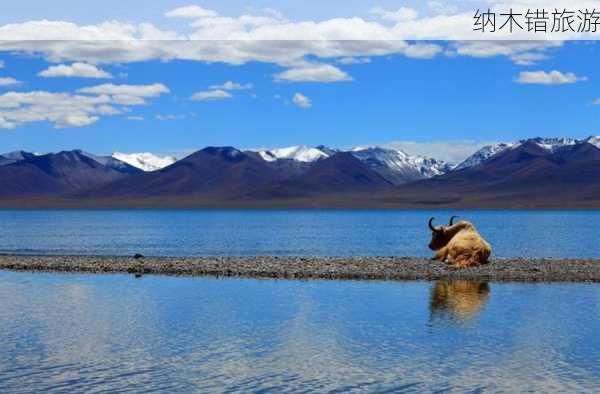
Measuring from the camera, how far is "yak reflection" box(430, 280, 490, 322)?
22500mm

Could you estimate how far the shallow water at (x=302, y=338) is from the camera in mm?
15289

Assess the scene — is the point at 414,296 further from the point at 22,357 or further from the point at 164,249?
the point at 164,249

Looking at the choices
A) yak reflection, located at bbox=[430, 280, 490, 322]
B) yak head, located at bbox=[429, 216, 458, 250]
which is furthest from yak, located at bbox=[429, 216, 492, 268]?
yak reflection, located at bbox=[430, 280, 490, 322]

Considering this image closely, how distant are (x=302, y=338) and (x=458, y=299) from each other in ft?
25.4

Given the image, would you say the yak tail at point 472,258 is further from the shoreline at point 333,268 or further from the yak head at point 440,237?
the yak head at point 440,237

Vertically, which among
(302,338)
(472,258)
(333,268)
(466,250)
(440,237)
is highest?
(440,237)

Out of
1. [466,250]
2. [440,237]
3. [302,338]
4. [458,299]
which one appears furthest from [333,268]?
[302,338]

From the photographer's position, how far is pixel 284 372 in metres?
15.9

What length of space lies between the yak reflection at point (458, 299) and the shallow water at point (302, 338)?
0.12ft

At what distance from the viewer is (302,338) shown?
19.2m

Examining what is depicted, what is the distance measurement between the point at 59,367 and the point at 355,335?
6.60 meters

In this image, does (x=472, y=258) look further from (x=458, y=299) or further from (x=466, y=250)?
(x=458, y=299)

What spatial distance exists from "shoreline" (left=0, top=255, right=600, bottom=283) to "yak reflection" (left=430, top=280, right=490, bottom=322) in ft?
6.20

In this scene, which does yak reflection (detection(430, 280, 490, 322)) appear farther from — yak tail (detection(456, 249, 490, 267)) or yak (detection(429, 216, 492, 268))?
yak (detection(429, 216, 492, 268))
